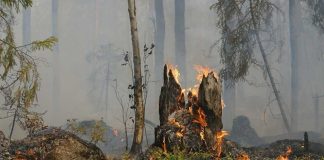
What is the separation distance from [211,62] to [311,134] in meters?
26.1

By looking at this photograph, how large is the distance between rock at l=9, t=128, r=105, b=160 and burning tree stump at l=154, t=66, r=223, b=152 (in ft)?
6.14

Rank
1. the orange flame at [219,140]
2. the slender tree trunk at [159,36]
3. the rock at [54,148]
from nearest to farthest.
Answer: the rock at [54,148]
the orange flame at [219,140]
the slender tree trunk at [159,36]

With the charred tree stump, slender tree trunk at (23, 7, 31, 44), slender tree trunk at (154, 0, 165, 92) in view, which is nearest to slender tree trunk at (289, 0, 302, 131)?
slender tree trunk at (154, 0, 165, 92)

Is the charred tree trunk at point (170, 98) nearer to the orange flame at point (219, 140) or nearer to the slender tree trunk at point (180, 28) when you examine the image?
the orange flame at point (219, 140)

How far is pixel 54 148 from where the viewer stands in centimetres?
1012

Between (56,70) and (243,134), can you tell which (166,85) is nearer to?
(243,134)

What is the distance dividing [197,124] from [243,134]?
Result: 656 inches

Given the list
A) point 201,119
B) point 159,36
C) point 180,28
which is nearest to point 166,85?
point 201,119

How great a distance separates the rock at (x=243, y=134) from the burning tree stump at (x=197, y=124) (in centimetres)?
1595

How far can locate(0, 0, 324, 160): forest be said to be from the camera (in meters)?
11.0

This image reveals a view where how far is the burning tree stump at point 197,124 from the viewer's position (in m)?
10.9

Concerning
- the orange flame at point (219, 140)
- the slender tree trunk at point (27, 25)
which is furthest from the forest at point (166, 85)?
A: the slender tree trunk at point (27, 25)

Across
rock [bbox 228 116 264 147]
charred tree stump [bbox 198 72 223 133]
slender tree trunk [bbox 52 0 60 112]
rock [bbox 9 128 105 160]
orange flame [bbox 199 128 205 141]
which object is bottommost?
rock [bbox 228 116 264 147]

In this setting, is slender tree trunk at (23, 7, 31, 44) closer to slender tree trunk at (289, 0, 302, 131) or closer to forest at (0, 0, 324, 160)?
forest at (0, 0, 324, 160)
